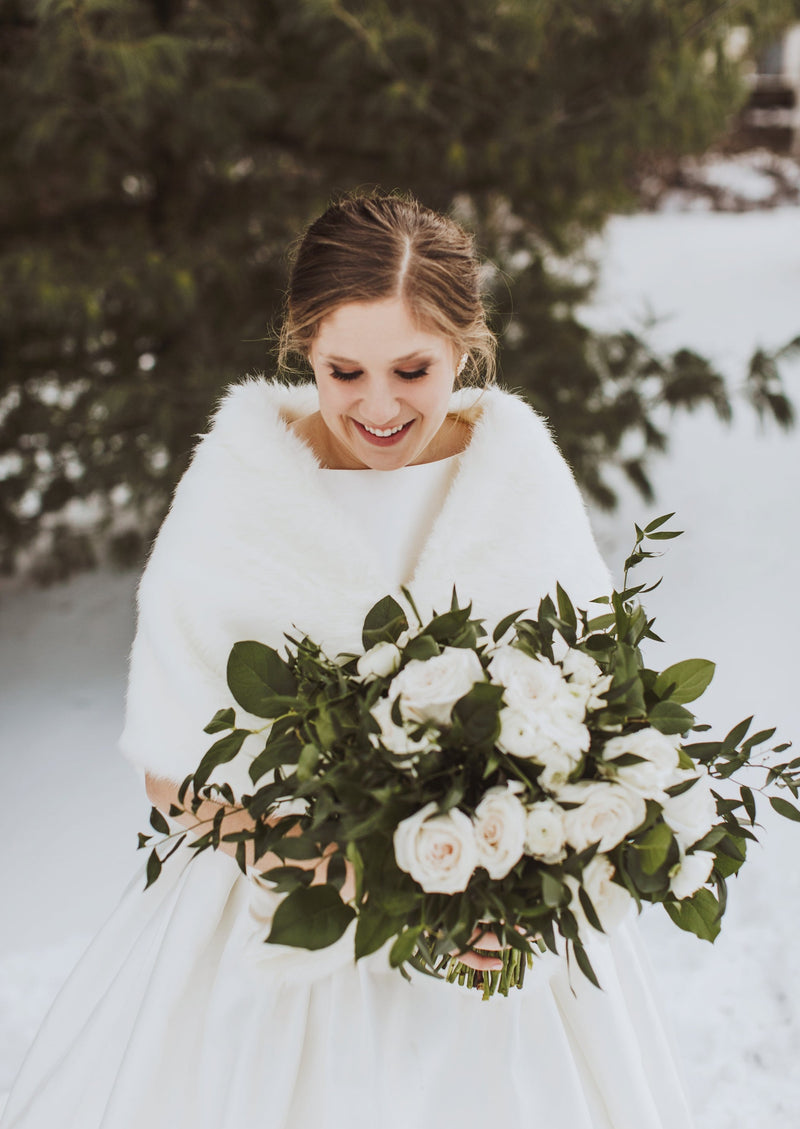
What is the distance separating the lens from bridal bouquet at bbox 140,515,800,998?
0.89m

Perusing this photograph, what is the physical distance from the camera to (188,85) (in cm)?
272

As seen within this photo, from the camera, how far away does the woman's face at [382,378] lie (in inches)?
44.2

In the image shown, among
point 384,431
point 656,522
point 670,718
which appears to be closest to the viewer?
point 670,718

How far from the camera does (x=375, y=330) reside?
44.0 inches

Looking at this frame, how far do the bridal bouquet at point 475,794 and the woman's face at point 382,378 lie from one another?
289 millimetres

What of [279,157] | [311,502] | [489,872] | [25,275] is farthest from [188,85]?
[489,872]

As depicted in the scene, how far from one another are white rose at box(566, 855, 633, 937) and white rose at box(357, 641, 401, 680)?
0.88 feet

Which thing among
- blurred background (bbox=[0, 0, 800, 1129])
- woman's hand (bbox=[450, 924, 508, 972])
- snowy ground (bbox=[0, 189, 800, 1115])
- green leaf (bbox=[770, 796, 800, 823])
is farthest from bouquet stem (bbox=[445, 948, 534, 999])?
blurred background (bbox=[0, 0, 800, 1129])

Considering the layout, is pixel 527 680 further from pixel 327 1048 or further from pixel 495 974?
pixel 327 1048

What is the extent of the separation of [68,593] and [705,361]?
2.82m

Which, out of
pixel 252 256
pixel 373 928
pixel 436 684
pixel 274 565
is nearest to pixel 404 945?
pixel 373 928

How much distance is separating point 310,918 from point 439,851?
0.18 metres

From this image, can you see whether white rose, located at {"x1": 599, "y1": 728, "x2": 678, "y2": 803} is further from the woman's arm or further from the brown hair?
the brown hair

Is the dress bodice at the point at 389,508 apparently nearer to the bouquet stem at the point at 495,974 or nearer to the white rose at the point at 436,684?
the white rose at the point at 436,684
